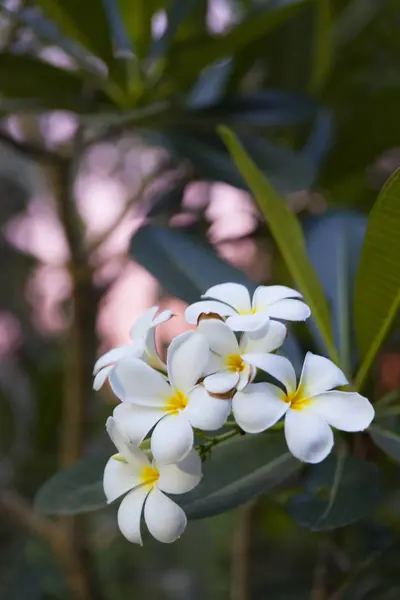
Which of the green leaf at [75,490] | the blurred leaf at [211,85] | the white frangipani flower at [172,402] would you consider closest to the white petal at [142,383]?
the white frangipani flower at [172,402]

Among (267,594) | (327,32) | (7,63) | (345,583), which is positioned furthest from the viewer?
(267,594)

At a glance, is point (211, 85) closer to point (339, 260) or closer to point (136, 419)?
point (339, 260)

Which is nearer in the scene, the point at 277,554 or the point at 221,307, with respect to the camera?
the point at 221,307

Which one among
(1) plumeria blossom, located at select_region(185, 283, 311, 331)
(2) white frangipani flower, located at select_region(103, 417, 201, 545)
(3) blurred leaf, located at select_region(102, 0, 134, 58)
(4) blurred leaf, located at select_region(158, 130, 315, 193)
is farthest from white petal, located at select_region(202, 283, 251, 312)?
(3) blurred leaf, located at select_region(102, 0, 134, 58)

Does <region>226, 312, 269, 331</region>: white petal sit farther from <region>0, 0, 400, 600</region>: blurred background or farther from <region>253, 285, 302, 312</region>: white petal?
<region>0, 0, 400, 600</region>: blurred background

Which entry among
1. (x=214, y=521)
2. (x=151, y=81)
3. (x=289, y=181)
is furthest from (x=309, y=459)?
(x=214, y=521)

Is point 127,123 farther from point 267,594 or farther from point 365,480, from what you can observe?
point 267,594
